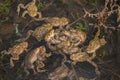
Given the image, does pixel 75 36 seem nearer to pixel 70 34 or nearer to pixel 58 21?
pixel 70 34

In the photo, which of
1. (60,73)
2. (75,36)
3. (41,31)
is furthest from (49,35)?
(60,73)

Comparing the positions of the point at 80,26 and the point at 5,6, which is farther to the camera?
the point at 5,6

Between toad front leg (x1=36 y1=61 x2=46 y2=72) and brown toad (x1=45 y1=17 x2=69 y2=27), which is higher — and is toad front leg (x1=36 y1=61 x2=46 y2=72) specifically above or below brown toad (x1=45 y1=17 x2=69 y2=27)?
below

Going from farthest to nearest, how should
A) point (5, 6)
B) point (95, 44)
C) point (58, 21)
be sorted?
1. point (5, 6)
2. point (58, 21)
3. point (95, 44)

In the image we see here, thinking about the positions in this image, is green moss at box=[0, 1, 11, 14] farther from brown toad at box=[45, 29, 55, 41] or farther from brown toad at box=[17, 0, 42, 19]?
brown toad at box=[45, 29, 55, 41]

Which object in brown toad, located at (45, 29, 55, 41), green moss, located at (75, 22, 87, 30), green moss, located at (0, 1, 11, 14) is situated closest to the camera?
brown toad, located at (45, 29, 55, 41)

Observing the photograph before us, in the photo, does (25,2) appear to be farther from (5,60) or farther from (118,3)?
(118,3)

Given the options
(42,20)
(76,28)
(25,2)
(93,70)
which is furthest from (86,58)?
(25,2)

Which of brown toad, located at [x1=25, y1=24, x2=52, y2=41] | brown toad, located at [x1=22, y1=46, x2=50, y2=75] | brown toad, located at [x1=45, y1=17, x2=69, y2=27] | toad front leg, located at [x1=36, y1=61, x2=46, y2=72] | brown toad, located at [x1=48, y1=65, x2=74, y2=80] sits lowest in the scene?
brown toad, located at [x1=48, y1=65, x2=74, y2=80]

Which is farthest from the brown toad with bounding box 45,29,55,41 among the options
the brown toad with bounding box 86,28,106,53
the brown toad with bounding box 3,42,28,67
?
the brown toad with bounding box 86,28,106,53
